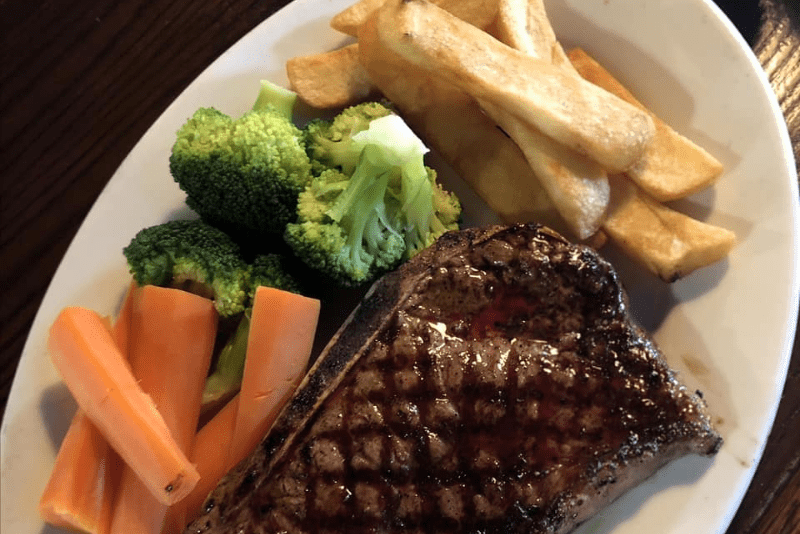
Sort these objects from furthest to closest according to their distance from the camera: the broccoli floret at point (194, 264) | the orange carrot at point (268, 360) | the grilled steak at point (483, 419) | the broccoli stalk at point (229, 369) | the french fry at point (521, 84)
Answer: the broccoli stalk at point (229, 369) < the broccoli floret at point (194, 264) < the orange carrot at point (268, 360) < the french fry at point (521, 84) < the grilled steak at point (483, 419)

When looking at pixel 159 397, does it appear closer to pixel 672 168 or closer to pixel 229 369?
pixel 229 369

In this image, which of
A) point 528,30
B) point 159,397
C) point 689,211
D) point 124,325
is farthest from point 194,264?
point 689,211

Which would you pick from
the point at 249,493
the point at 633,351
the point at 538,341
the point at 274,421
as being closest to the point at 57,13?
the point at 274,421

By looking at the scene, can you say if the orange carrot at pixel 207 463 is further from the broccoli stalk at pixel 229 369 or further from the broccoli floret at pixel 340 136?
the broccoli floret at pixel 340 136

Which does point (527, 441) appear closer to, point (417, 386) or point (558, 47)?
point (417, 386)

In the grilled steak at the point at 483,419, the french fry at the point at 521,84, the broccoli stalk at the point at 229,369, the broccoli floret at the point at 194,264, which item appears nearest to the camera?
the grilled steak at the point at 483,419

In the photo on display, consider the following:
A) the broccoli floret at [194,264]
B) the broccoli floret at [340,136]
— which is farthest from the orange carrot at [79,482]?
the broccoli floret at [340,136]

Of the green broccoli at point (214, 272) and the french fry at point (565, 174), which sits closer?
the french fry at point (565, 174)
